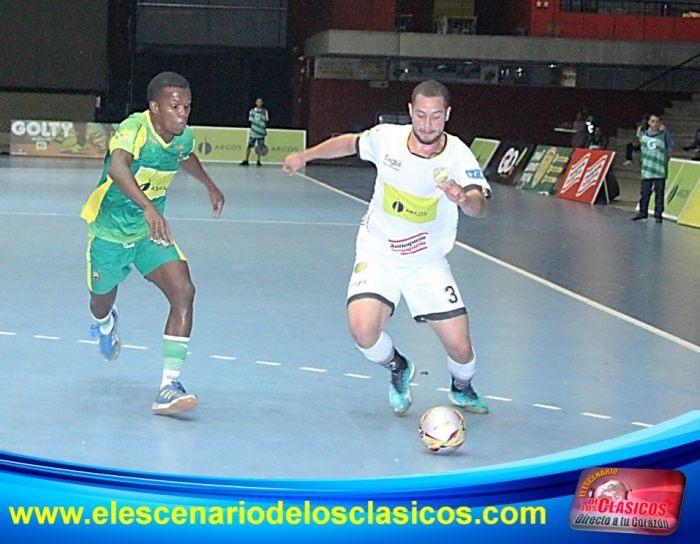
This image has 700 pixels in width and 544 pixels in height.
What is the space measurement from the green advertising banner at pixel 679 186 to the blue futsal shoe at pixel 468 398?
1504 cm

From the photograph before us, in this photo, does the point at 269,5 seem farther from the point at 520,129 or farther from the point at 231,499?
the point at 231,499

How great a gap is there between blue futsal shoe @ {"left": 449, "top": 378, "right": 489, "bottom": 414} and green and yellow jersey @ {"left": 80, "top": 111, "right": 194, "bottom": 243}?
2.18m

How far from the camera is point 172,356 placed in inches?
300

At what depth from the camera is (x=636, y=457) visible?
13.2ft

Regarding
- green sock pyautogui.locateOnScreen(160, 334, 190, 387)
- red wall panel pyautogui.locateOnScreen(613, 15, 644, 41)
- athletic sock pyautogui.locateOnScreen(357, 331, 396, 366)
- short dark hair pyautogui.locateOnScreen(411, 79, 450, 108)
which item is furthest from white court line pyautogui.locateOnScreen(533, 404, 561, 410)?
red wall panel pyautogui.locateOnScreen(613, 15, 644, 41)

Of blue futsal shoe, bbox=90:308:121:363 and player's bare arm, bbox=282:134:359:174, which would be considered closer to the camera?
player's bare arm, bbox=282:134:359:174

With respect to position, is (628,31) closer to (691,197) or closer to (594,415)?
(691,197)

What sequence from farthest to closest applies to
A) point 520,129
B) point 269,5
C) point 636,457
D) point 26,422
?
point 269,5
point 520,129
point 26,422
point 636,457

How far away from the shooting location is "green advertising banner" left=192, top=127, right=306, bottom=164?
38000 millimetres

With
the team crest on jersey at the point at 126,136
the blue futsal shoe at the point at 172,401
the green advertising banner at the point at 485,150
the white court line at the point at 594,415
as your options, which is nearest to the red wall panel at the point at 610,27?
the green advertising banner at the point at 485,150

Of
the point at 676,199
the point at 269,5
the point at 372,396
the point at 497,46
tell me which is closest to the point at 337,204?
the point at 676,199

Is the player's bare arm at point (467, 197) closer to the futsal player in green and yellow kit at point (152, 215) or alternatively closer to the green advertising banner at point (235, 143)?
the futsal player in green and yellow kit at point (152, 215)

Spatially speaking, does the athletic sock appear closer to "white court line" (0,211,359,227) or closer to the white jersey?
the white jersey

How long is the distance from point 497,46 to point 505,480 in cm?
3789
